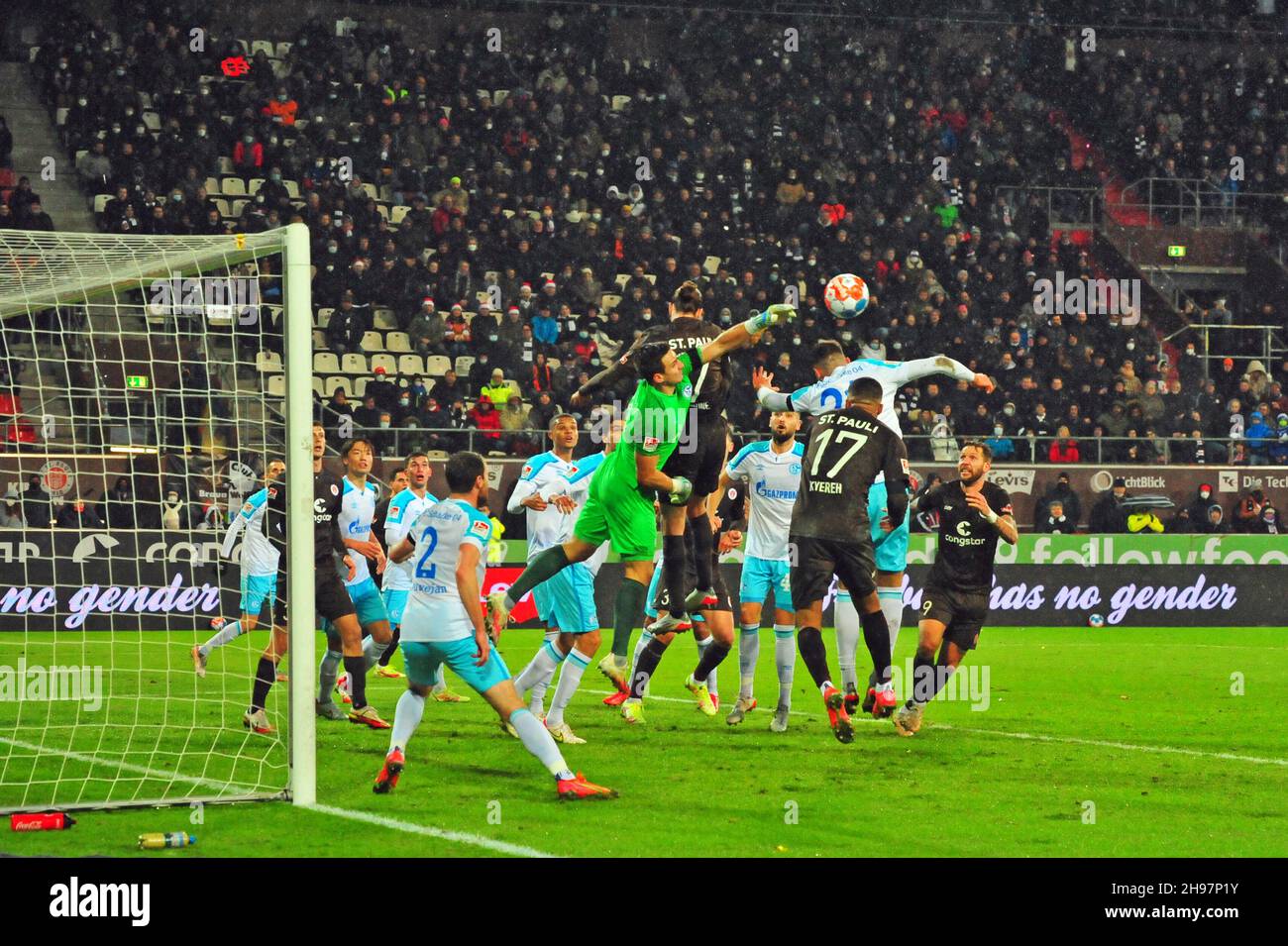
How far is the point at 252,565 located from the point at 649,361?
3840mm

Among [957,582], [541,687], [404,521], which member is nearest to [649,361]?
[541,687]

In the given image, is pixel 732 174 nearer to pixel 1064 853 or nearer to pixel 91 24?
pixel 91 24

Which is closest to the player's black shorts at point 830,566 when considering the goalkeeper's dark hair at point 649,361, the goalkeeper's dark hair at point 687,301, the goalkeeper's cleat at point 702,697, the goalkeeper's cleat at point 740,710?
the goalkeeper's dark hair at point 649,361

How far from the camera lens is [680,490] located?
33.3 ft

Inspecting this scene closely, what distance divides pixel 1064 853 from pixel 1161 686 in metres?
8.87

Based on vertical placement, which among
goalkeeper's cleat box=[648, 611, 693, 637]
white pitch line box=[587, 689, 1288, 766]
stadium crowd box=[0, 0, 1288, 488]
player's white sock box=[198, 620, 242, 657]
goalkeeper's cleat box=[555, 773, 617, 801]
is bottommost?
white pitch line box=[587, 689, 1288, 766]

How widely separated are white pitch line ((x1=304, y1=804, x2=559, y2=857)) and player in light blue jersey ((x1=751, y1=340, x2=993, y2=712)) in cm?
424

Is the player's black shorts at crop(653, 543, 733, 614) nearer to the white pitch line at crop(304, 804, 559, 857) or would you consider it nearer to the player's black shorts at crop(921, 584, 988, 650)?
the player's black shorts at crop(921, 584, 988, 650)

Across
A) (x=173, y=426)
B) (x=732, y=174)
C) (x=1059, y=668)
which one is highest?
(x=732, y=174)

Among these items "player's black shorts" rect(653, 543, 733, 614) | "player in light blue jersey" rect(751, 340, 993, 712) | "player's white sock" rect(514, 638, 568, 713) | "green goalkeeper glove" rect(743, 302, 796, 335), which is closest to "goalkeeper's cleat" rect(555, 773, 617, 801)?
"player's black shorts" rect(653, 543, 733, 614)

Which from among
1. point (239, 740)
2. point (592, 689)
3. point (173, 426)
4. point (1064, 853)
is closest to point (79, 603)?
point (173, 426)

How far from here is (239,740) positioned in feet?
34.8

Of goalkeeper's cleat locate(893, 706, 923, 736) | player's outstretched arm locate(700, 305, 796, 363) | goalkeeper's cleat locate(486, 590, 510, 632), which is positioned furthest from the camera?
goalkeeper's cleat locate(893, 706, 923, 736)

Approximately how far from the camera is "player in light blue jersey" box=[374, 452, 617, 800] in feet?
27.0
